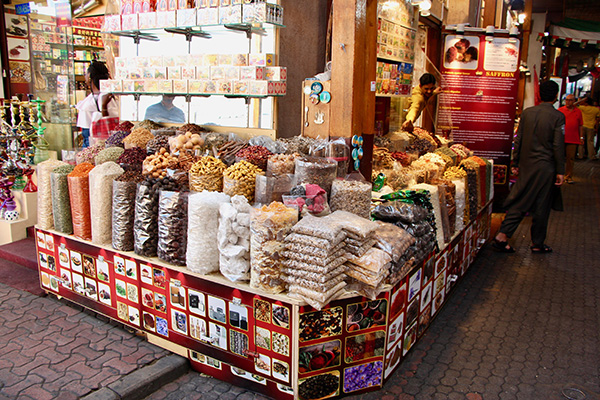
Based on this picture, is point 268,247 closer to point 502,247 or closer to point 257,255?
point 257,255

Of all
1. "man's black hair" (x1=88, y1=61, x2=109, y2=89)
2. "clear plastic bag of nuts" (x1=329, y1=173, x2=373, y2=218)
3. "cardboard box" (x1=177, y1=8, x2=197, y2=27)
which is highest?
"cardboard box" (x1=177, y1=8, x2=197, y2=27)

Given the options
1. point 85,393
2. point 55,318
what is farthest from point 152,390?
point 55,318

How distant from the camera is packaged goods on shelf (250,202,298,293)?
91.3 inches

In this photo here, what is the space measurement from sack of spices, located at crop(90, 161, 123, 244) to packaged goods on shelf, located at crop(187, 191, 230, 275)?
73 centimetres

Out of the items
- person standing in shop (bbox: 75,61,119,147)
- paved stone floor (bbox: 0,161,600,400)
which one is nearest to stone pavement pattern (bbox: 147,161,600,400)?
paved stone floor (bbox: 0,161,600,400)

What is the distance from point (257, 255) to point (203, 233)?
38 cm

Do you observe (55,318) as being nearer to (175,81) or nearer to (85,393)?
(85,393)

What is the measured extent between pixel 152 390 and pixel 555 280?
363 cm

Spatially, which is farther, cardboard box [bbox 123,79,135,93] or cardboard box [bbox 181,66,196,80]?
cardboard box [bbox 123,79,135,93]

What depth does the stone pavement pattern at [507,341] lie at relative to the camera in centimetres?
257

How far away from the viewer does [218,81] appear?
398 cm

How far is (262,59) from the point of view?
3.80 metres

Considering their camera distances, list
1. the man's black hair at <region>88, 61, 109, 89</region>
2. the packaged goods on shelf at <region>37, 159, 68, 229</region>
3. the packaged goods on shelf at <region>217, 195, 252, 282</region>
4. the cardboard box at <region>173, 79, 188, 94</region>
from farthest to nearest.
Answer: the man's black hair at <region>88, 61, 109, 89</region> → the cardboard box at <region>173, 79, 188, 94</region> → the packaged goods on shelf at <region>37, 159, 68, 229</region> → the packaged goods on shelf at <region>217, 195, 252, 282</region>

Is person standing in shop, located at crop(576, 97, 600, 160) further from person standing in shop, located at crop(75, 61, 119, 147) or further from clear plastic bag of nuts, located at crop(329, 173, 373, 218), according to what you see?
person standing in shop, located at crop(75, 61, 119, 147)
